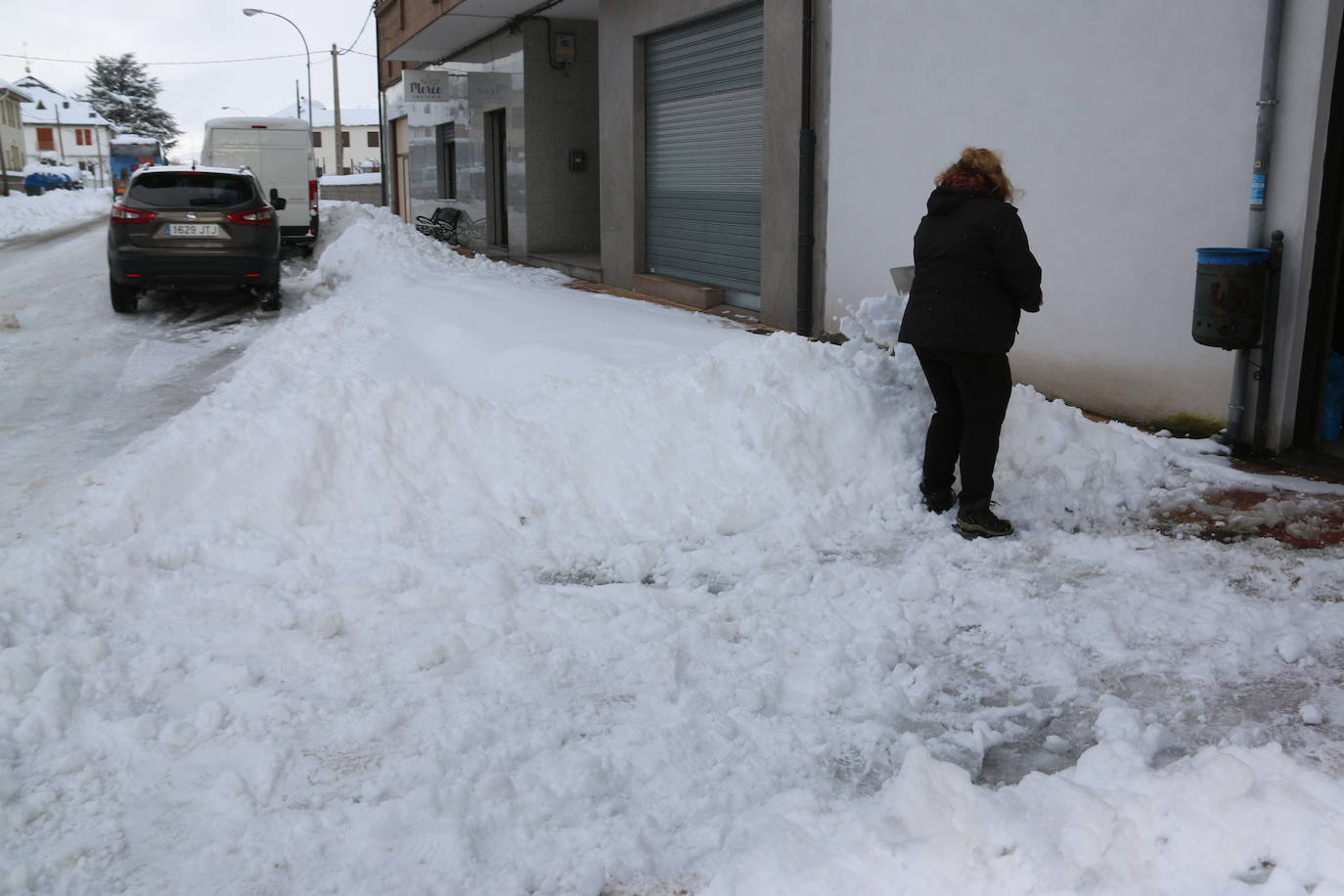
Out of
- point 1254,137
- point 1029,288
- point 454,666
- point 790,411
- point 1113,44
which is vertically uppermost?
point 1113,44

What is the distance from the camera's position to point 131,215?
484 inches

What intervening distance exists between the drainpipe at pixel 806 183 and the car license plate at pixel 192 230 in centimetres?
688

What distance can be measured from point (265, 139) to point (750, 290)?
13507 millimetres

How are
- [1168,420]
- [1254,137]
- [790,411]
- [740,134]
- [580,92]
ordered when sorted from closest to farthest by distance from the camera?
[790,411]
[1254,137]
[1168,420]
[740,134]
[580,92]

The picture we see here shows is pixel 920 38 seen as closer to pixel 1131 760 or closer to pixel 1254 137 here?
pixel 1254 137

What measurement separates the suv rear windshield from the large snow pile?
59.6 feet

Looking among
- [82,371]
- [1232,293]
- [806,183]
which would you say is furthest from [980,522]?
[82,371]

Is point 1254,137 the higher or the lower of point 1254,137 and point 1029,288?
the higher

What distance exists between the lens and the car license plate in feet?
40.7

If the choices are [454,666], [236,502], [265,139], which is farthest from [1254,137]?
[265,139]

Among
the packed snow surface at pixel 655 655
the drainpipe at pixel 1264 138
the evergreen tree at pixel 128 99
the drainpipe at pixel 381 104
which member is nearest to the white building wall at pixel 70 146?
the evergreen tree at pixel 128 99

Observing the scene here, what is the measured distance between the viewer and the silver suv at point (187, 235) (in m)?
12.4

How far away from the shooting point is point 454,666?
3771 millimetres

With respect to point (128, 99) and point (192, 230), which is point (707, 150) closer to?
point (192, 230)
